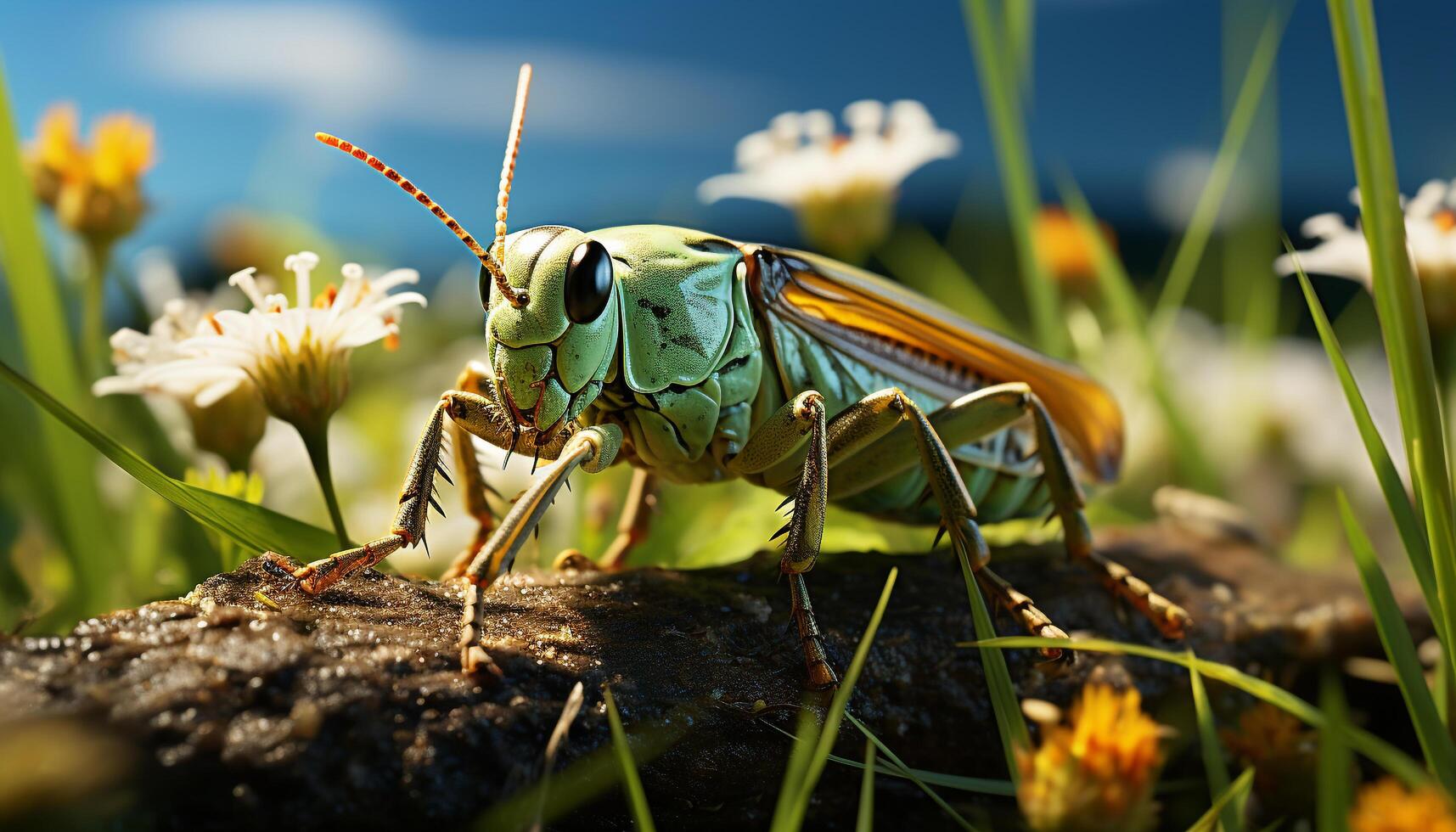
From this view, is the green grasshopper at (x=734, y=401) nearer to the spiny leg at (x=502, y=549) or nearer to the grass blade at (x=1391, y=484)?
the spiny leg at (x=502, y=549)

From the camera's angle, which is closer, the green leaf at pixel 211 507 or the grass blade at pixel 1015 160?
the green leaf at pixel 211 507

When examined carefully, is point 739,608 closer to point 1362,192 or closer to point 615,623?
point 615,623

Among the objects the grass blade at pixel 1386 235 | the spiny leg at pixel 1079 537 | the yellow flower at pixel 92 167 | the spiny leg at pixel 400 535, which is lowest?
the spiny leg at pixel 1079 537

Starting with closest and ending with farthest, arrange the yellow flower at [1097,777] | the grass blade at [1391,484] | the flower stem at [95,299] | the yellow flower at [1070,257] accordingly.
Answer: the yellow flower at [1097,777] → the grass blade at [1391,484] → the flower stem at [95,299] → the yellow flower at [1070,257]

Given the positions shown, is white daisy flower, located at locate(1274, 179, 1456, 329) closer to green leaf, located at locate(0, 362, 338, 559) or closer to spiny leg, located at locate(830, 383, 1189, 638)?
spiny leg, located at locate(830, 383, 1189, 638)

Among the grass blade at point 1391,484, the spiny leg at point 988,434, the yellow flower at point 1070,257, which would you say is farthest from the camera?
the yellow flower at point 1070,257

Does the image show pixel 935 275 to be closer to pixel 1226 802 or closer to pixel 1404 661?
pixel 1404 661

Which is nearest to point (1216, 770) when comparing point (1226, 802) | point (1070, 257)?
point (1226, 802)

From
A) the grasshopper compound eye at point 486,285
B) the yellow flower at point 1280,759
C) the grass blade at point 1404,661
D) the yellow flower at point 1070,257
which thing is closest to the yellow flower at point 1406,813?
the grass blade at point 1404,661
